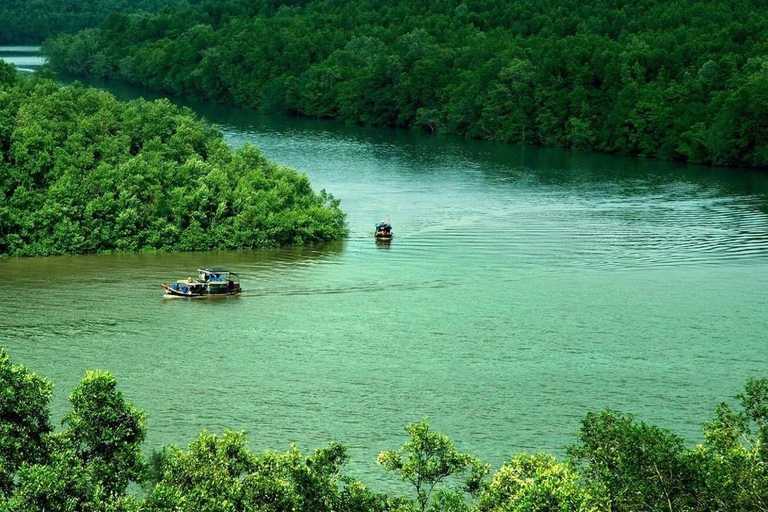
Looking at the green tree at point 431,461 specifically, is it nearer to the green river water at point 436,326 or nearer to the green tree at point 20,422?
the green river water at point 436,326

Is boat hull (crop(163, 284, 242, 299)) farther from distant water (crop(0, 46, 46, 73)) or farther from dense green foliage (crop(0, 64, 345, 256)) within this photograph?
distant water (crop(0, 46, 46, 73))

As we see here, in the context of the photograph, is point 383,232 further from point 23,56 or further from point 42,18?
point 42,18

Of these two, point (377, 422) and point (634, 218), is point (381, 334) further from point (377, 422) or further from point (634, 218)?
point (634, 218)

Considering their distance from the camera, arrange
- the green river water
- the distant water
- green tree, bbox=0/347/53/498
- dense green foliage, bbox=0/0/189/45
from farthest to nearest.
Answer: dense green foliage, bbox=0/0/189/45 → the distant water → the green river water → green tree, bbox=0/347/53/498

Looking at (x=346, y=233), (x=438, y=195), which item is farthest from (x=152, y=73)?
(x=346, y=233)

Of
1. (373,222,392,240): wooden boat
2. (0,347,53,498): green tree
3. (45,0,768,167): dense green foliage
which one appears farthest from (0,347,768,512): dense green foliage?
(45,0,768,167): dense green foliage

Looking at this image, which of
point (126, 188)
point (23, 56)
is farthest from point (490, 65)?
point (23, 56)

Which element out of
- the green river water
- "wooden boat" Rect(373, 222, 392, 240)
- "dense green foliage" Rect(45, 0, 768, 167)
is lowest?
the green river water
